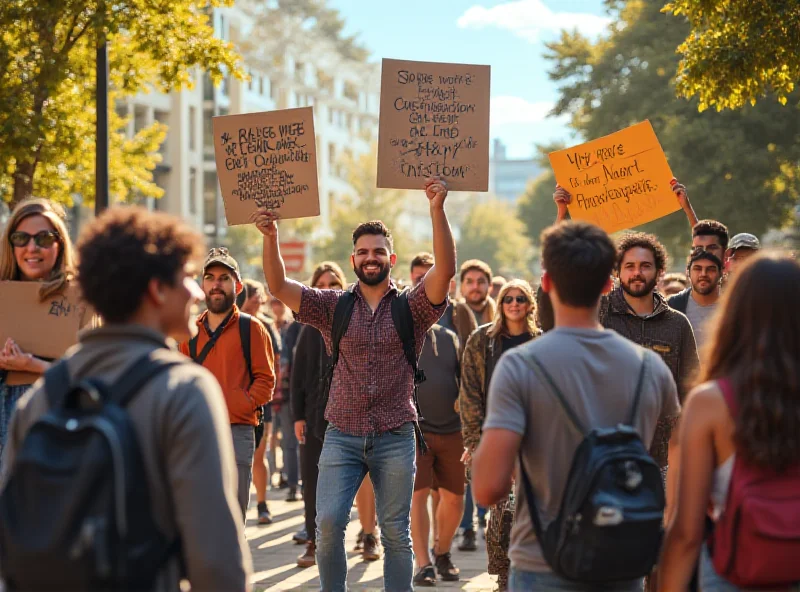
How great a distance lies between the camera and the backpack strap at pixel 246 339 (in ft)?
25.3

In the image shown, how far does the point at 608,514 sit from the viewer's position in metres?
3.37

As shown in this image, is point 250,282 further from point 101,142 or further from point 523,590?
point 523,590

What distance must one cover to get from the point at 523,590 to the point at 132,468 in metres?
1.40

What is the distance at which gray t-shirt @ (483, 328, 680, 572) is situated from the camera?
3561 millimetres

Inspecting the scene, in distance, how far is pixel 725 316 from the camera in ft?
11.2

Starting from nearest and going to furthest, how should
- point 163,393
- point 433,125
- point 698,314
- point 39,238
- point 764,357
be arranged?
point 163,393 < point 764,357 < point 39,238 < point 433,125 < point 698,314

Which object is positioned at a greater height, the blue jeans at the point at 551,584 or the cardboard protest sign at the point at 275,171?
the cardboard protest sign at the point at 275,171

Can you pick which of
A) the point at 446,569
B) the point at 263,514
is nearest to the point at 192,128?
the point at 263,514

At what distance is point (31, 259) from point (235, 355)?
2593 mm

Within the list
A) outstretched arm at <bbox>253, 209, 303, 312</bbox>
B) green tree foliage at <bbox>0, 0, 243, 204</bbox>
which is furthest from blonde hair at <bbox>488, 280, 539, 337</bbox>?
green tree foliage at <bbox>0, 0, 243, 204</bbox>

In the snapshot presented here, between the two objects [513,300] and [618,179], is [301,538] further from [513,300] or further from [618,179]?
Result: [618,179]

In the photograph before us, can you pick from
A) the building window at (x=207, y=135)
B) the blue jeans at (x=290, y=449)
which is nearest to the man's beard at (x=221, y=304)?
the blue jeans at (x=290, y=449)

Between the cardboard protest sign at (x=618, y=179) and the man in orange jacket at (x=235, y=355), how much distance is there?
2235mm

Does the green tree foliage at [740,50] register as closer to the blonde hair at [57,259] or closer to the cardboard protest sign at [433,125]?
the cardboard protest sign at [433,125]
